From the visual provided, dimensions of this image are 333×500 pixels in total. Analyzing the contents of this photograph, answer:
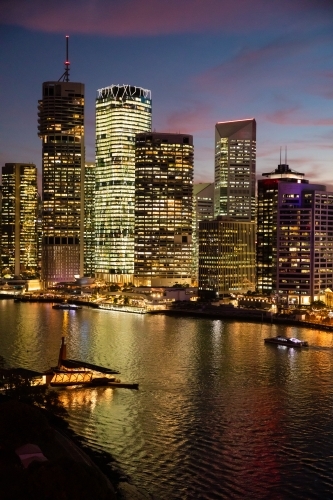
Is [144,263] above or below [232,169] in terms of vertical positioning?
below

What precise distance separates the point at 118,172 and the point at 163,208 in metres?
9.31

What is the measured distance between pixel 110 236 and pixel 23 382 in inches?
2230

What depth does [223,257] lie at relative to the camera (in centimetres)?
6588

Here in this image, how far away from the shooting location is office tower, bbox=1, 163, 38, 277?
99.5 m

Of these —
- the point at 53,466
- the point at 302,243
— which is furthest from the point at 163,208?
the point at 53,466

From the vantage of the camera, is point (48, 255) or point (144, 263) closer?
point (144, 263)

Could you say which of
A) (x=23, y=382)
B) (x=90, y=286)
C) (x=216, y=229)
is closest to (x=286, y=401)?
(x=23, y=382)

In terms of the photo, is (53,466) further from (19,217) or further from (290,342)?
(19,217)

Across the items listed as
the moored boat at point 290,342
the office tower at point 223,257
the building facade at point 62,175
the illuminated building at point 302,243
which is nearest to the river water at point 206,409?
the moored boat at point 290,342

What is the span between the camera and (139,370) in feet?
84.8

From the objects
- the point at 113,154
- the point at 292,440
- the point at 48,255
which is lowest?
the point at 292,440

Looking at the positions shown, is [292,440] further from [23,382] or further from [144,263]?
[144,263]

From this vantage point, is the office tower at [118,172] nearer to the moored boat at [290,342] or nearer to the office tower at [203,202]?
the office tower at [203,202]

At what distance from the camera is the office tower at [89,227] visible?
85.4 meters
